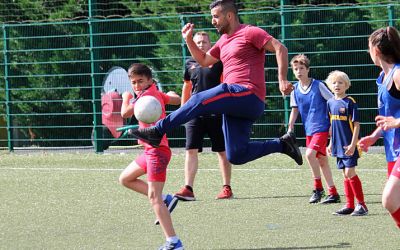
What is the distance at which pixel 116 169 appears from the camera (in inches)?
572

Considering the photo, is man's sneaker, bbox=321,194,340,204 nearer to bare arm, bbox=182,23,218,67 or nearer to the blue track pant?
the blue track pant

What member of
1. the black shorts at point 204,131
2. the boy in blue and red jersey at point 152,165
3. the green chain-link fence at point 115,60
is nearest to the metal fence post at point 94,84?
the green chain-link fence at point 115,60

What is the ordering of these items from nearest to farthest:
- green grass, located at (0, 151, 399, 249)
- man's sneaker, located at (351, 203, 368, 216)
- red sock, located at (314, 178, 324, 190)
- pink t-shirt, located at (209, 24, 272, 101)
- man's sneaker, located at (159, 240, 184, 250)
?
man's sneaker, located at (159, 240, 184, 250), green grass, located at (0, 151, 399, 249), pink t-shirt, located at (209, 24, 272, 101), man's sneaker, located at (351, 203, 368, 216), red sock, located at (314, 178, 324, 190)

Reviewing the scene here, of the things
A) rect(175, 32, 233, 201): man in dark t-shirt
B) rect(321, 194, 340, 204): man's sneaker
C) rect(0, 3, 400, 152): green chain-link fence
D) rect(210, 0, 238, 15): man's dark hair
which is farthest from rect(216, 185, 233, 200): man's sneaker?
rect(0, 3, 400, 152): green chain-link fence

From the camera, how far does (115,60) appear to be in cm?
1908

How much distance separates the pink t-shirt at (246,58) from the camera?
27.4 feet

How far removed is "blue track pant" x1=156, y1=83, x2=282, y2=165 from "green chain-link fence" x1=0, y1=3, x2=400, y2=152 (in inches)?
337

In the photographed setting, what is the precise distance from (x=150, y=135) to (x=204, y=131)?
12.3ft

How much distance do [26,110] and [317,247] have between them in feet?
44.7

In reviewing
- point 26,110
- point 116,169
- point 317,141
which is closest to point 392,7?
point 116,169

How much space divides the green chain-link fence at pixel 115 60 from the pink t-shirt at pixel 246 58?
8195mm

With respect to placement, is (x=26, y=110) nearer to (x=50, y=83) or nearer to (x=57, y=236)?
(x=50, y=83)

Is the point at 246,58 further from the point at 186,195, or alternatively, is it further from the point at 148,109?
the point at 186,195

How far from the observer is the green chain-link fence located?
17375 mm
